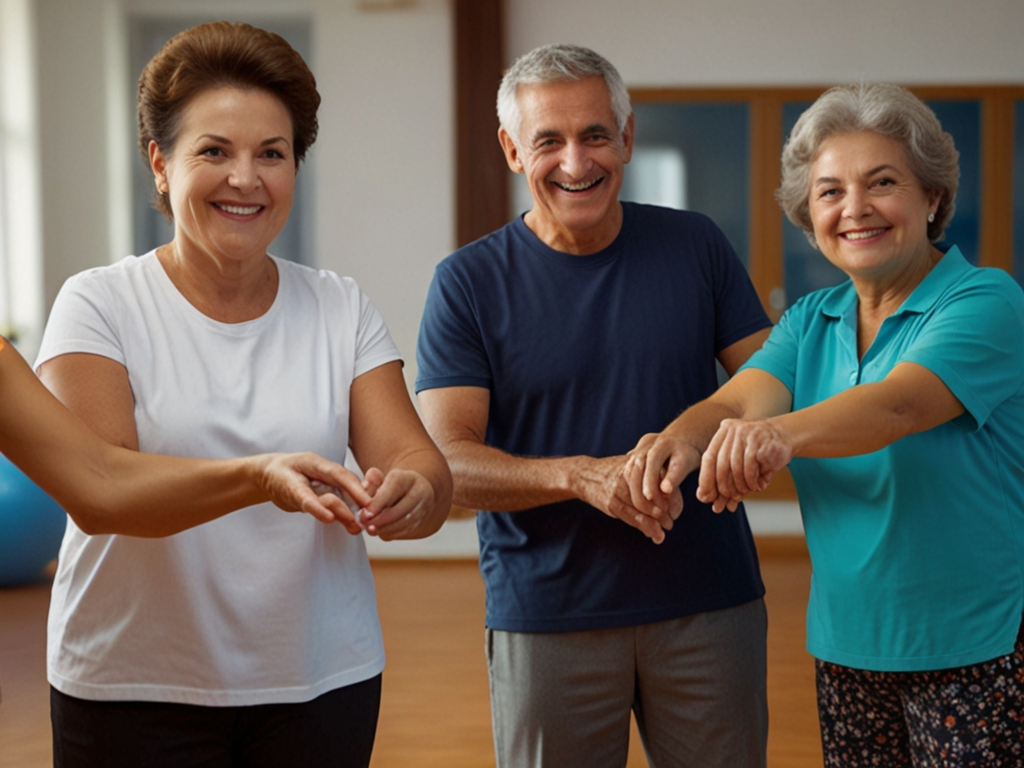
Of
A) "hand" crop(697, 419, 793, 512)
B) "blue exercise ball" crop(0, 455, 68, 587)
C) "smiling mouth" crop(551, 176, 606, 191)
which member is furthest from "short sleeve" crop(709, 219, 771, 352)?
"blue exercise ball" crop(0, 455, 68, 587)

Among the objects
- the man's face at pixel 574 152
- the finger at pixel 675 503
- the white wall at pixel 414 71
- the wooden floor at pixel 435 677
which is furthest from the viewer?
the white wall at pixel 414 71

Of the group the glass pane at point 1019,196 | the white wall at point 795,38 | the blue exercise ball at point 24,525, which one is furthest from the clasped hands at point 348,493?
the glass pane at point 1019,196

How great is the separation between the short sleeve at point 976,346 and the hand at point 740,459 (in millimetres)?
229

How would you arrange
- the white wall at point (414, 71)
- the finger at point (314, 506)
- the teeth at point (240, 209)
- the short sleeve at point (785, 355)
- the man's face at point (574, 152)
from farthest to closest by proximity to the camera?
the white wall at point (414, 71)
the man's face at point (574, 152)
the short sleeve at point (785, 355)
the teeth at point (240, 209)
the finger at point (314, 506)

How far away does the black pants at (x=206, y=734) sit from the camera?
4.58 ft

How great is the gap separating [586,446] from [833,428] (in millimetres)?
461

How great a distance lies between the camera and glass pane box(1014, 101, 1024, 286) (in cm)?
662

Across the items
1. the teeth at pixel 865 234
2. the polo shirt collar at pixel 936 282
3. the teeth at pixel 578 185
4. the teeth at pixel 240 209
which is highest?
the teeth at pixel 578 185

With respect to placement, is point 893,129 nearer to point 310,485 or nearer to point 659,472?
point 659,472

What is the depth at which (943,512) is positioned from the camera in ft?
5.15

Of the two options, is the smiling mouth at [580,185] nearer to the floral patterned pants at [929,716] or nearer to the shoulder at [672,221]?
the shoulder at [672,221]

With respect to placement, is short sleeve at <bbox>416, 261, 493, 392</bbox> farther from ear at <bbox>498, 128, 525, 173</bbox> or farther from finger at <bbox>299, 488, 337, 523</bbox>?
finger at <bbox>299, 488, 337, 523</bbox>

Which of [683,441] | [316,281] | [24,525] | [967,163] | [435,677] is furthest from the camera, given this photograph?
[967,163]

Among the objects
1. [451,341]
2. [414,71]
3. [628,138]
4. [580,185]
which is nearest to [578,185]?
[580,185]
